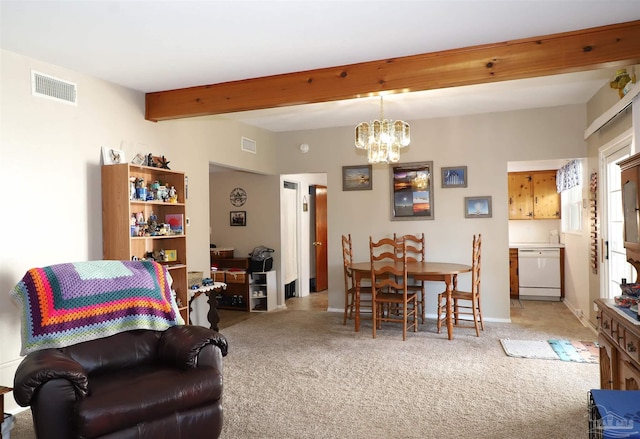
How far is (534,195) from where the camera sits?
7.27 m

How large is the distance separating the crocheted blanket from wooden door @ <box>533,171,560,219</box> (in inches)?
246

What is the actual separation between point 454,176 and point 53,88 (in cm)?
434

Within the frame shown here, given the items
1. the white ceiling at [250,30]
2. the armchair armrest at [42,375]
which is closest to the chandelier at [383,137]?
the white ceiling at [250,30]

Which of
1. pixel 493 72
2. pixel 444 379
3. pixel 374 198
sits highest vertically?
pixel 493 72

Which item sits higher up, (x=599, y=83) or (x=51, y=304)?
(x=599, y=83)

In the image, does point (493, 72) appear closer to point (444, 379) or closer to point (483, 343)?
point (444, 379)

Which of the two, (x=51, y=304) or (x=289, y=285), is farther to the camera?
(x=289, y=285)

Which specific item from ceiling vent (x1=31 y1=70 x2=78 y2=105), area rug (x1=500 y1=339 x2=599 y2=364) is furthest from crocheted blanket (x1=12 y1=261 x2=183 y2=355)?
area rug (x1=500 y1=339 x2=599 y2=364)

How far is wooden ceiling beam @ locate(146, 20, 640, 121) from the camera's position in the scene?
2.79 meters

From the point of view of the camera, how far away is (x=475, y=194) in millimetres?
5504

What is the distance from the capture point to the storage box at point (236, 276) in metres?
6.21

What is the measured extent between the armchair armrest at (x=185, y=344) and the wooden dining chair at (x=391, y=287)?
227 centimetres

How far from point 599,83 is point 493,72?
6.86ft

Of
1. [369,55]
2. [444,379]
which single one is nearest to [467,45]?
[369,55]
